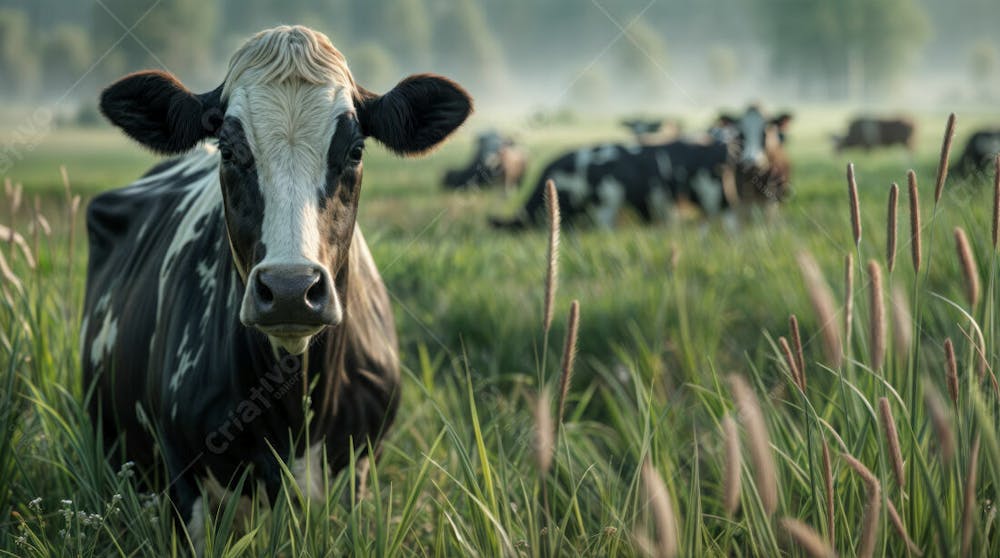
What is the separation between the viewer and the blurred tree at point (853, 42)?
84.7 m

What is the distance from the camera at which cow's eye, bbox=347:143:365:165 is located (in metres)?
2.90

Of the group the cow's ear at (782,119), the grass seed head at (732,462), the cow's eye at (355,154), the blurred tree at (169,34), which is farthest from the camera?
the blurred tree at (169,34)

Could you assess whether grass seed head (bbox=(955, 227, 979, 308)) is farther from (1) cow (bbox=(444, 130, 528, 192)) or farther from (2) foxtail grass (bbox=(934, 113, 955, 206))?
(1) cow (bbox=(444, 130, 528, 192))

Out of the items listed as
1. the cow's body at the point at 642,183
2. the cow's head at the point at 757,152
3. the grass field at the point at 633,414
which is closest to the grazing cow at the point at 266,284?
the grass field at the point at 633,414

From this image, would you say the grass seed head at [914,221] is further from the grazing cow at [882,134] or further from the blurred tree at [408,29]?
the blurred tree at [408,29]

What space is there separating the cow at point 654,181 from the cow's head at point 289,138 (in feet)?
31.2

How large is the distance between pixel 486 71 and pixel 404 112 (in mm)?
98612

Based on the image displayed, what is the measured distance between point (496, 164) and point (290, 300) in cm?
2108

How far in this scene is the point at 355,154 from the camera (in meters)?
2.94

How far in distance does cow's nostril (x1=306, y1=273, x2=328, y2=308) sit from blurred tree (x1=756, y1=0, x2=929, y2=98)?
87.2m

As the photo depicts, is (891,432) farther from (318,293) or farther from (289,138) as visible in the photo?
(289,138)

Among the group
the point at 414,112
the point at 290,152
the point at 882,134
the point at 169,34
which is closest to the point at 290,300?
the point at 290,152

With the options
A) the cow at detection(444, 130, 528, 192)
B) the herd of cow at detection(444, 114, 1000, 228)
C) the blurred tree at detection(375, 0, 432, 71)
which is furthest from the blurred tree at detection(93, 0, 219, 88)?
the herd of cow at detection(444, 114, 1000, 228)

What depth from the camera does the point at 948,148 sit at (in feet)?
6.89
